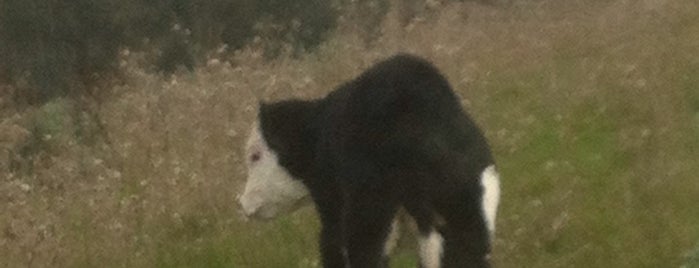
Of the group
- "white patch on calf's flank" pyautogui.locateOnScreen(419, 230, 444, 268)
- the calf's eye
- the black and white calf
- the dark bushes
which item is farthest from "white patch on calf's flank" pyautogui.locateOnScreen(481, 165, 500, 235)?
the dark bushes

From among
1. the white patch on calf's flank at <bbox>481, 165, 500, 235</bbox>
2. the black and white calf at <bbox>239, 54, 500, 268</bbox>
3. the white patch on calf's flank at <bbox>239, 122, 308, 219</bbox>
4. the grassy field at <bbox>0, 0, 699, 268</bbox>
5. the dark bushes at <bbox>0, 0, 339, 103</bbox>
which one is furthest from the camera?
the dark bushes at <bbox>0, 0, 339, 103</bbox>

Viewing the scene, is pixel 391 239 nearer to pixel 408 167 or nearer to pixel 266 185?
pixel 408 167

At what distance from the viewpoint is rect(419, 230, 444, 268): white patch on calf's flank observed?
13.0ft

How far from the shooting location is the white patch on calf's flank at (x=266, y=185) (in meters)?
4.69

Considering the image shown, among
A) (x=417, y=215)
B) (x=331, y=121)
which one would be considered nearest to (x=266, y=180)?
(x=331, y=121)

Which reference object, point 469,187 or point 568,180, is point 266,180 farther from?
point 568,180

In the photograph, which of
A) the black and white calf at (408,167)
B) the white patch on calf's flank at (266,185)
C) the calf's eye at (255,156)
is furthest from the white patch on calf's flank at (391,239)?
the calf's eye at (255,156)

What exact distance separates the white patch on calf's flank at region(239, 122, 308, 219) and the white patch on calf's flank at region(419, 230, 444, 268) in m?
0.85

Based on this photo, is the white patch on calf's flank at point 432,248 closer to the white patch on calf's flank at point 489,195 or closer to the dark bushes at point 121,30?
the white patch on calf's flank at point 489,195

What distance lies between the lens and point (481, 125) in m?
7.56

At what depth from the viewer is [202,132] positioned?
8.07 metres

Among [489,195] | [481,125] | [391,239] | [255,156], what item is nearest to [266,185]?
[255,156]

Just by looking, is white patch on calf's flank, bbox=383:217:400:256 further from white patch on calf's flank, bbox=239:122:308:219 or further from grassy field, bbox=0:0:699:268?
grassy field, bbox=0:0:699:268

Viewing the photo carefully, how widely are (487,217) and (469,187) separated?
0.44 ft
